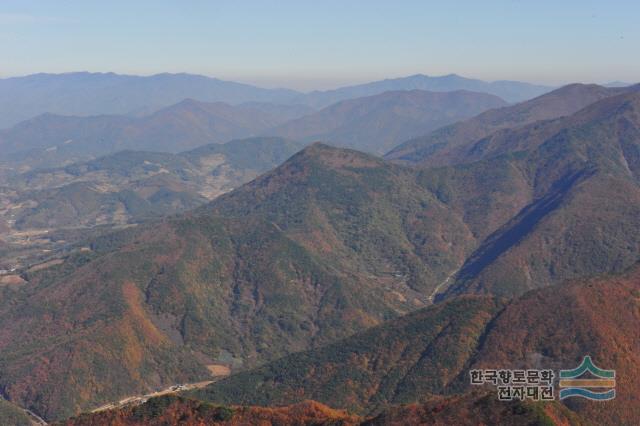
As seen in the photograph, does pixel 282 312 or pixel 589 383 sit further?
pixel 282 312

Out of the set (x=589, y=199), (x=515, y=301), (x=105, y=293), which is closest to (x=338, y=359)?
(x=515, y=301)

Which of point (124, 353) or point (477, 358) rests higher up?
point (477, 358)

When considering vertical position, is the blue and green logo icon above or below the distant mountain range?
above

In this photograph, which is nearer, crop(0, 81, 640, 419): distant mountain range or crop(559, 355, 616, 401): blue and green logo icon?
crop(559, 355, 616, 401): blue and green logo icon

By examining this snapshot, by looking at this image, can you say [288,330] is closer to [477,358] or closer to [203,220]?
[203,220]

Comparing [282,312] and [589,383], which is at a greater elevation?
[589,383]

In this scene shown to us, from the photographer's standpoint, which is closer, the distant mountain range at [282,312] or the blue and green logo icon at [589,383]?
the blue and green logo icon at [589,383]

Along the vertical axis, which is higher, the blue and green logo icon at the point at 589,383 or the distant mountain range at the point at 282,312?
the blue and green logo icon at the point at 589,383

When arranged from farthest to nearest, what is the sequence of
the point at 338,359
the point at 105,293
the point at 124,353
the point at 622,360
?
1. the point at 105,293
2. the point at 124,353
3. the point at 338,359
4. the point at 622,360
